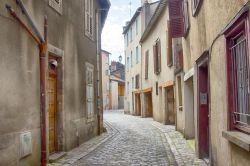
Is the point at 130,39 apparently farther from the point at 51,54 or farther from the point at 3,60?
the point at 3,60

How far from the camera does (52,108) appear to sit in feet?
32.3

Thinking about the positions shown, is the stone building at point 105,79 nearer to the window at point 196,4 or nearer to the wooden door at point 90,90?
the wooden door at point 90,90

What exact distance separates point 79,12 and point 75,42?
1332mm

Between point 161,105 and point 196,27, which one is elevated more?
point 196,27

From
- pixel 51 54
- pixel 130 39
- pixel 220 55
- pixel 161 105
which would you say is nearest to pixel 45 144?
pixel 51 54

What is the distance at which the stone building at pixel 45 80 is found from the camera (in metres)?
6.60

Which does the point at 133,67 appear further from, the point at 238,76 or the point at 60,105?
the point at 238,76

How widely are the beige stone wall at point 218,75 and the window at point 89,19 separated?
6035 mm

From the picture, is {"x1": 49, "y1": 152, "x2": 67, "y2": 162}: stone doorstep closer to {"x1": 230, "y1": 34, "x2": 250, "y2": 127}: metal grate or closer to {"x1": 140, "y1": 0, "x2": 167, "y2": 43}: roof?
{"x1": 230, "y1": 34, "x2": 250, "y2": 127}: metal grate

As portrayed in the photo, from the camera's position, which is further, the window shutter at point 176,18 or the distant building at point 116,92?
the distant building at point 116,92

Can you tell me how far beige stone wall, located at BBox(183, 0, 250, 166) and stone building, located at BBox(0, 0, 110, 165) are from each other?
3452mm

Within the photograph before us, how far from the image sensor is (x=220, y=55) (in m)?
6.25

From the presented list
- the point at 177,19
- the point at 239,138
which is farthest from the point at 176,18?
the point at 239,138

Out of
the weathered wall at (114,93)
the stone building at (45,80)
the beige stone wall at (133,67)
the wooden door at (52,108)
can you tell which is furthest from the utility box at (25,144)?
the weathered wall at (114,93)
